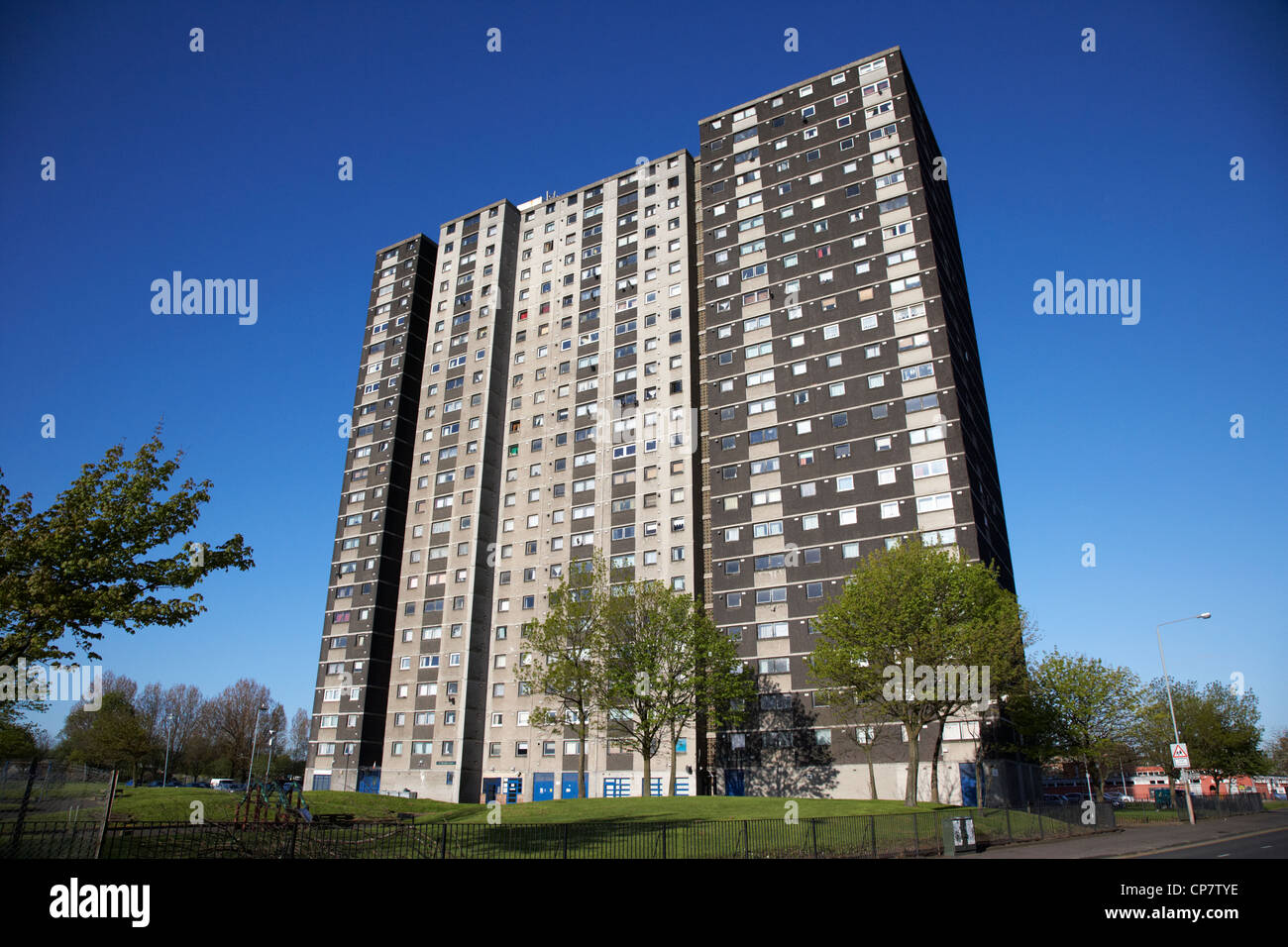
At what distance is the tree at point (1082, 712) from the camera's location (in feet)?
177

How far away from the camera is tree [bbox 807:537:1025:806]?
133 feet

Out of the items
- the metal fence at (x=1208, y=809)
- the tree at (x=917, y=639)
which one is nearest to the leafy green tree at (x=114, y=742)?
the tree at (x=917, y=639)

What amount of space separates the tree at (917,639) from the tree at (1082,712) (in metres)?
12.4

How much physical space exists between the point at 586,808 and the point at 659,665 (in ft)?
46.0

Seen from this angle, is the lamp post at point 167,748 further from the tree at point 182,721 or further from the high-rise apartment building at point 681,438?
the high-rise apartment building at point 681,438

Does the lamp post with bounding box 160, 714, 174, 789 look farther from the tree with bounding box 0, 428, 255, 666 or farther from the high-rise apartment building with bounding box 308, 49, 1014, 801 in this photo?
the tree with bounding box 0, 428, 255, 666

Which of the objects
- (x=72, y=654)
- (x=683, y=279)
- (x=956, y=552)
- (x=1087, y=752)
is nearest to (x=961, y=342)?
(x=956, y=552)

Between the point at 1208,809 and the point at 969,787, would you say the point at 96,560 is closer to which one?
the point at 969,787

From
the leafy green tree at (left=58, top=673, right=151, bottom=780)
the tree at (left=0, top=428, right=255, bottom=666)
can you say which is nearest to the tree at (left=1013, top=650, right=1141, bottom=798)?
the tree at (left=0, top=428, right=255, bottom=666)

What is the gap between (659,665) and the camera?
52.3 meters

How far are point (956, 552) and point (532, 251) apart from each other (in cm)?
6123
